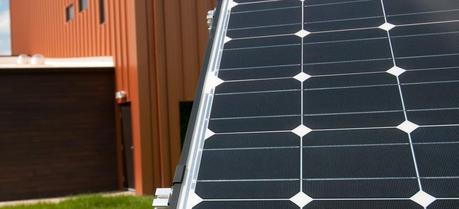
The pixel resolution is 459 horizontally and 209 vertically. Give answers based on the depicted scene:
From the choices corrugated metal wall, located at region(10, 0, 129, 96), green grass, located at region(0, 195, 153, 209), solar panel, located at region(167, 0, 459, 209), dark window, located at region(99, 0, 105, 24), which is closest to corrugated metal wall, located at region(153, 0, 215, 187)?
corrugated metal wall, located at region(10, 0, 129, 96)

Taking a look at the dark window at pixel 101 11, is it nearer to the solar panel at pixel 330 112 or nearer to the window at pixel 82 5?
the window at pixel 82 5

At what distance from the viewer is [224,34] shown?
6.29m

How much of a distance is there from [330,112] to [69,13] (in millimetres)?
20009

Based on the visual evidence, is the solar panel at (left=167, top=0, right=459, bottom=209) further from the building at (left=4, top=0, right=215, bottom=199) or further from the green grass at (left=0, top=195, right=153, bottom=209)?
the building at (left=4, top=0, right=215, bottom=199)

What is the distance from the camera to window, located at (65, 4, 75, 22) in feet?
74.5

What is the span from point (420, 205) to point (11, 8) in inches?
1508

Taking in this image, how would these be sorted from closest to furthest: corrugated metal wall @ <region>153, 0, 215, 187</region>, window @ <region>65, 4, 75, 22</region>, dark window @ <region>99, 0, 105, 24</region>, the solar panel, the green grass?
the solar panel
the green grass
corrugated metal wall @ <region>153, 0, 215, 187</region>
dark window @ <region>99, 0, 105, 24</region>
window @ <region>65, 4, 75, 22</region>

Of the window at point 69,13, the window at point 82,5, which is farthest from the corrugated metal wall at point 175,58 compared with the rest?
Result: the window at point 69,13

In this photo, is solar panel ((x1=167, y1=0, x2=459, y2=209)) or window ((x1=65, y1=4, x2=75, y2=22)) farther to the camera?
window ((x1=65, y1=4, x2=75, y2=22))

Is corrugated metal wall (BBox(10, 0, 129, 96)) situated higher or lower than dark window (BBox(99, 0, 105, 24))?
lower

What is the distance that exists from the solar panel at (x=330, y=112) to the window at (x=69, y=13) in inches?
682

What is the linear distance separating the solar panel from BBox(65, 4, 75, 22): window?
17.3 meters

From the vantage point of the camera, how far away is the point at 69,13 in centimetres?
2334

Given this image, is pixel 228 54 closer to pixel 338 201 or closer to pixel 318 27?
pixel 318 27
